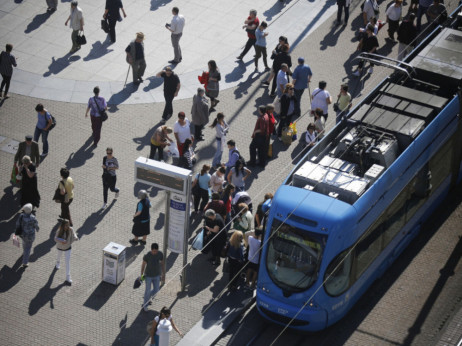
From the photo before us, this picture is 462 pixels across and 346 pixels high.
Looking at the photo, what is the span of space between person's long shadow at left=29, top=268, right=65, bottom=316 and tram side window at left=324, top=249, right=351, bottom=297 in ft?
18.5

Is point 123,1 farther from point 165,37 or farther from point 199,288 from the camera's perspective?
point 199,288

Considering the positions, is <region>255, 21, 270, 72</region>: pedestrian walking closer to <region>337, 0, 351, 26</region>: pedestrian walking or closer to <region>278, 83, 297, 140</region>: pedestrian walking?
<region>278, 83, 297, 140</region>: pedestrian walking

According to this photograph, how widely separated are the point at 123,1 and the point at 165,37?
111 inches

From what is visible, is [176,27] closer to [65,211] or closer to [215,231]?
[65,211]

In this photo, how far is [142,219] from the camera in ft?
67.9

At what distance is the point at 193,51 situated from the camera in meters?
29.1

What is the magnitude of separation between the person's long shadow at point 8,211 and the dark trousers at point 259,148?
579 centimetres

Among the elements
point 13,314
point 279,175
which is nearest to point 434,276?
point 279,175

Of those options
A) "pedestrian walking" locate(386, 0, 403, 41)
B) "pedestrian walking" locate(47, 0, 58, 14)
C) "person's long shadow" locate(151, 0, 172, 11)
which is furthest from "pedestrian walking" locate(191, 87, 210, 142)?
"pedestrian walking" locate(47, 0, 58, 14)

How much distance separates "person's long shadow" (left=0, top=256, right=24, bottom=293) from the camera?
1984 centimetres

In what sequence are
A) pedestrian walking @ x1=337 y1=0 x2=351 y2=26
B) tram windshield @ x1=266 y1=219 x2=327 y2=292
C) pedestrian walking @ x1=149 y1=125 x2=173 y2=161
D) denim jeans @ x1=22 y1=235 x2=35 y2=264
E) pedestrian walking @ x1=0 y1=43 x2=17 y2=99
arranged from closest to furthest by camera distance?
tram windshield @ x1=266 y1=219 x2=327 y2=292 < denim jeans @ x1=22 y1=235 x2=35 y2=264 < pedestrian walking @ x1=149 y1=125 x2=173 y2=161 < pedestrian walking @ x1=0 y1=43 x2=17 y2=99 < pedestrian walking @ x1=337 y1=0 x2=351 y2=26

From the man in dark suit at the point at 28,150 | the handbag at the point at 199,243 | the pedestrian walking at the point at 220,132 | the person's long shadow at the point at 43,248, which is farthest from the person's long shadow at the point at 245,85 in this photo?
the person's long shadow at the point at 43,248

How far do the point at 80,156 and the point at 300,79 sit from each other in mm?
6297

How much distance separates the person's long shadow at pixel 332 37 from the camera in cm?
2978
